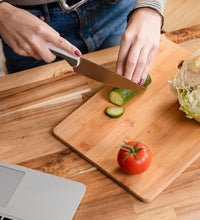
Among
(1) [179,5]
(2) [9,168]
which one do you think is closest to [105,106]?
(2) [9,168]

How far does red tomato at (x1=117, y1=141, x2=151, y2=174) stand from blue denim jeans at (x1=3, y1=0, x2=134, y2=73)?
901 mm

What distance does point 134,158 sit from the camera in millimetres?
1315

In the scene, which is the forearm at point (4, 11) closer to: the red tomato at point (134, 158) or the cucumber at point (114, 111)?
the cucumber at point (114, 111)

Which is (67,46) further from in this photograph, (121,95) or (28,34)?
(121,95)

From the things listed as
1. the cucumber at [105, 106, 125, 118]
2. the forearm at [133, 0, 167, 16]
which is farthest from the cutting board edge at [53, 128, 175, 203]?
the forearm at [133, 0, 167, 16]

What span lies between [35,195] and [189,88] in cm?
87

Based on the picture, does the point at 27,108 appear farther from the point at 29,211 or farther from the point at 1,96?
the point at 29,211

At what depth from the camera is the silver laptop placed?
128 centimetres

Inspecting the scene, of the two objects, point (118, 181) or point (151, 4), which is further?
point (151, 4)

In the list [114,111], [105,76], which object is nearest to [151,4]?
[105,76]

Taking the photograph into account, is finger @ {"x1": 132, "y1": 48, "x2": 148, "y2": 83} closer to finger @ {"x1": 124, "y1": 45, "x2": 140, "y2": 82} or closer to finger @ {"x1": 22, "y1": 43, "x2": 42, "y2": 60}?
finger @ {"x1": 124, "y1": 45, "x2": 140, "y2": 82}

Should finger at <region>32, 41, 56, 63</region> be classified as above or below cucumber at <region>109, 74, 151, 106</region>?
above

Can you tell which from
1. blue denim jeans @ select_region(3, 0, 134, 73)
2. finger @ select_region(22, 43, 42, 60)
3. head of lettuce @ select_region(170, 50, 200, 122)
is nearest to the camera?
head of lettuce @ select_region(170, 50, 200, 122)

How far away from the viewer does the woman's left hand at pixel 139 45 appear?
5.10ft
